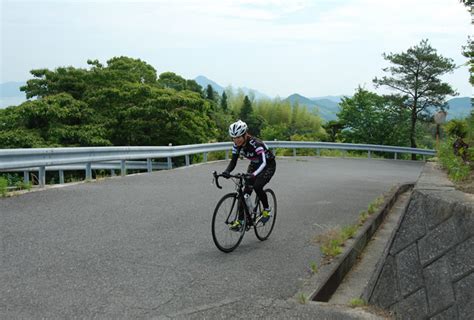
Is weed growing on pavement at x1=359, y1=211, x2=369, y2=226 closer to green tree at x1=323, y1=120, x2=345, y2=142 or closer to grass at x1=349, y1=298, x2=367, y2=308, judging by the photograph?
grass at x1=349, y1=298, x2=367, y2=308

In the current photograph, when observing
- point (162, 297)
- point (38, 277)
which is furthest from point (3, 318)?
point (162, 297)

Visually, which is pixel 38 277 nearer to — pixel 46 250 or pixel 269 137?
pixel 46 250

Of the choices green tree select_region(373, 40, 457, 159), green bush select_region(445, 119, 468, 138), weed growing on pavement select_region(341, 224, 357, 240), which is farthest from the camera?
green tree select_region(373, 40, 457, 159)

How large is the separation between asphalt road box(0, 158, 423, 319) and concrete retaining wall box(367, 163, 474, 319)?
40.1 inches

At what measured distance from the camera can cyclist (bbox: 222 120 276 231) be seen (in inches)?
241

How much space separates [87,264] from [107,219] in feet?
7.30

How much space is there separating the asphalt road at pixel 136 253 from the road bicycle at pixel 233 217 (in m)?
0.18

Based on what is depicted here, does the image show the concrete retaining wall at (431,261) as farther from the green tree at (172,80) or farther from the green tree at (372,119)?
the green tree at (172,80)

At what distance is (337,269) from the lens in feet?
17.4

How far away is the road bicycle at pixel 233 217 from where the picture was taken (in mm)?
5816

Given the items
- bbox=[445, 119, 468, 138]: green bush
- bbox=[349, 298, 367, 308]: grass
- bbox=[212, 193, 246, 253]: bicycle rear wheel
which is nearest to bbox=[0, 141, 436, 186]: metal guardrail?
bbox=[212, 193, 246, 253]: bicycle rear wheel

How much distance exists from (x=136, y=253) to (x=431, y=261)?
3331 millimetres

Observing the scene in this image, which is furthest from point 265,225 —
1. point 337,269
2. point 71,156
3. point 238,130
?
point 71,156

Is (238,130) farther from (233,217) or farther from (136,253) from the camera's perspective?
(136,253)
